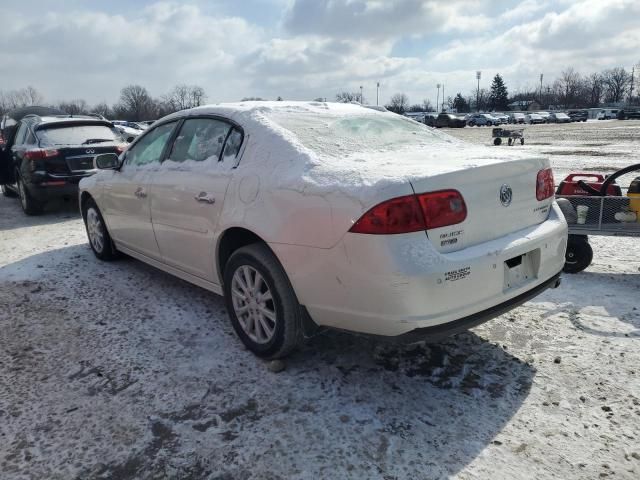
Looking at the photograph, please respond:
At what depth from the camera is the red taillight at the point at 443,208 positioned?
242 centimetres

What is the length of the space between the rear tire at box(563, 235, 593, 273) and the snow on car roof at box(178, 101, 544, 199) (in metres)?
1.75

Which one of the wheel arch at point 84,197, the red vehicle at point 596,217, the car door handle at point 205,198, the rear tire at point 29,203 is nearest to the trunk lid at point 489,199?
the car door handle at point 205,198

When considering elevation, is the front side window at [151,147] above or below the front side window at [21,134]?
below

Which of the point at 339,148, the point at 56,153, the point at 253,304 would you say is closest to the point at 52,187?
the point at 56,153

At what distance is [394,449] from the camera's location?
7.66ft

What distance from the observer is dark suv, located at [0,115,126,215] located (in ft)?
25.3

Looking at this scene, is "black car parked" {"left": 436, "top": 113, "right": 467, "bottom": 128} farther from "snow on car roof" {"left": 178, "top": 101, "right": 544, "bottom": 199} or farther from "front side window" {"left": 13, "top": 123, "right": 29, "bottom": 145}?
"snow on car roof" {"left": 178, "top": 101, "right": 544, "bottom": 199}

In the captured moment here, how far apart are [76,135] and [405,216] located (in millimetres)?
7523

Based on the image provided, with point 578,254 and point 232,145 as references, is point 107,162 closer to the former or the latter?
point 232,145

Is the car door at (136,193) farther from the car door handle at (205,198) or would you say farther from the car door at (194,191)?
the car door handle at (205,198)

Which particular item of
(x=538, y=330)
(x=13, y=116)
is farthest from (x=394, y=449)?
(x=13, y=116)

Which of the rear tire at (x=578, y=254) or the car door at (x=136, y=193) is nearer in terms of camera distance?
the car door at (x=136, y=193)

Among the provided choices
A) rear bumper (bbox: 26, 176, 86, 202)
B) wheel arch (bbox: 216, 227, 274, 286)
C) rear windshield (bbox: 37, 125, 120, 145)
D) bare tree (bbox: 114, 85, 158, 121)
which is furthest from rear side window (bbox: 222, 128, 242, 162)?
bare tree (bbox: 114, 85, 158, 121)

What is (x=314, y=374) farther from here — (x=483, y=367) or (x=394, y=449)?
(x=483, y=367)
